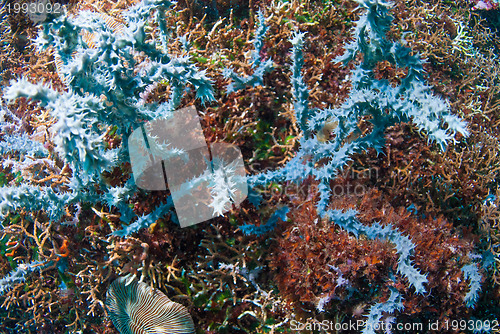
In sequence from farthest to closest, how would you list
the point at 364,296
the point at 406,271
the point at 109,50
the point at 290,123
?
the point at 290,123 → the point at 364,296 → the point at 406,271 → the point at 109,50

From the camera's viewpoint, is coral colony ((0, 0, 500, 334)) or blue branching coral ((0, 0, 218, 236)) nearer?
blue branching coral ((0, 0, 218, 236))

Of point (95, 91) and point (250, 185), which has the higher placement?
point (95, 91)

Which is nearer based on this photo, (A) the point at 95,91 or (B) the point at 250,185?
(A) the point at 95,91

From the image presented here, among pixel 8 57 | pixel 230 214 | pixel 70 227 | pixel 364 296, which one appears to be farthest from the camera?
pixel 8 57

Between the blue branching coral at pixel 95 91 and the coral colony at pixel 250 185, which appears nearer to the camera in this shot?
the blue branching coral at pixel 95 91

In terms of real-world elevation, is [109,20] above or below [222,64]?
above

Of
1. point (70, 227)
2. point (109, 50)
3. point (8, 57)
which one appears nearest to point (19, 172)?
point (70, 227)

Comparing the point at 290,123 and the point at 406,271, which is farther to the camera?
the point at 290,123

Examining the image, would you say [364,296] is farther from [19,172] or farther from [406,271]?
[19,172]
